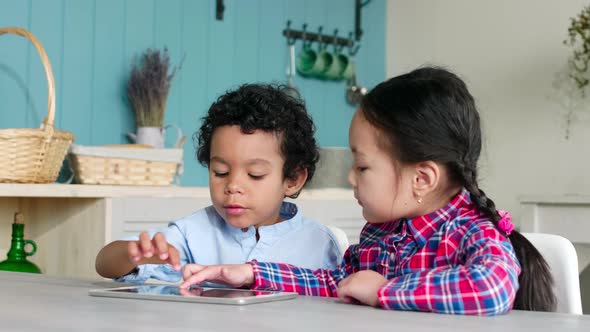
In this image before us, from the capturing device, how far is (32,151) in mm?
2180

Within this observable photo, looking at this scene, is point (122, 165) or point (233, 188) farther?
point (122, 165)

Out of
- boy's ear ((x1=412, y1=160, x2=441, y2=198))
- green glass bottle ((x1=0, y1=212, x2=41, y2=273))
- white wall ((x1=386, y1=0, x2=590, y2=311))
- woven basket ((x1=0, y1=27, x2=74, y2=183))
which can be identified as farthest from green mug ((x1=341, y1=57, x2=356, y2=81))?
boy's ear ((x1=412, y1=160, x2=441, y2=198))

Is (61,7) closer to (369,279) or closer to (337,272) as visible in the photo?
(337,272)

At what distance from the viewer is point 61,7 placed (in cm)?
264

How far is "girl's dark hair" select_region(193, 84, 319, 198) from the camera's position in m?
1.43

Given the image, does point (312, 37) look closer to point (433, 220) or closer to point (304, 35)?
point (304, 35)

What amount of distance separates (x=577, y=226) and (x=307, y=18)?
136 cm

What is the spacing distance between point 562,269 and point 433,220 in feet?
0.62

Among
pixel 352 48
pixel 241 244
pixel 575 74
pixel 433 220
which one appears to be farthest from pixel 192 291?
pixel 352 48

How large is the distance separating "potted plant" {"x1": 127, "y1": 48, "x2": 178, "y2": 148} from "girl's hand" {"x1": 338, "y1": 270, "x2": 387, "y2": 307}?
1855 mm

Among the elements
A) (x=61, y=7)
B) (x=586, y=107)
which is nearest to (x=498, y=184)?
(x=586, y=107)

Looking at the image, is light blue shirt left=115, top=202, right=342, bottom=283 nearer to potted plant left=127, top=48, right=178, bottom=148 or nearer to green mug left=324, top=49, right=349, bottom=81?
potted plant left=127, top=48, right=178, bottom=148

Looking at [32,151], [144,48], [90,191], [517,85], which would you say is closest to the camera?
[32,151]

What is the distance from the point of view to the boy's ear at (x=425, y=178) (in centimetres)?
108
